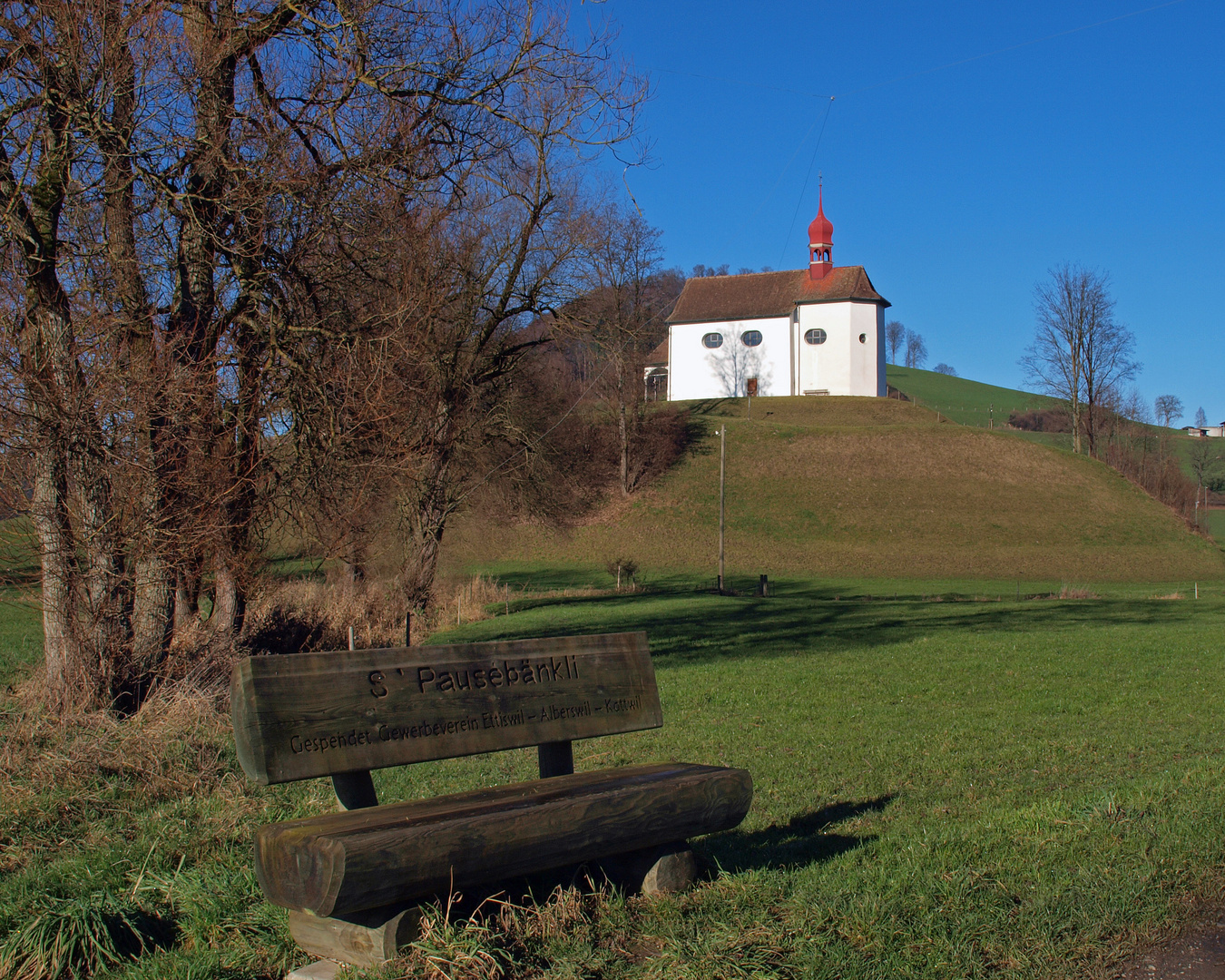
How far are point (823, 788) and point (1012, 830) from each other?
1.87 m

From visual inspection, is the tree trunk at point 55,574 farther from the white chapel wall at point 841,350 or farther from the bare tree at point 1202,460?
the bare tree at point 1202,460

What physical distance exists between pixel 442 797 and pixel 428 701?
0.38 m

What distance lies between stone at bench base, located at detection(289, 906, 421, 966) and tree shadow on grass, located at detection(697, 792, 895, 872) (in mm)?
1508

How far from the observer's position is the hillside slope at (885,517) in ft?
149

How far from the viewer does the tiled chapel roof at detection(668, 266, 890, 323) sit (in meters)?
72.9

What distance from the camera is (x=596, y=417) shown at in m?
55.9

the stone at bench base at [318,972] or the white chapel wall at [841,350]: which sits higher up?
the white chapel wall at [841,350]

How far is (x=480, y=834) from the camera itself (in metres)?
3.37

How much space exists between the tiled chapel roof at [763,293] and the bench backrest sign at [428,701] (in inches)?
2791

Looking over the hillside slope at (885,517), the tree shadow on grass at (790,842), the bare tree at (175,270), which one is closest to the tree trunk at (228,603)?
the bare tree at (175,270)

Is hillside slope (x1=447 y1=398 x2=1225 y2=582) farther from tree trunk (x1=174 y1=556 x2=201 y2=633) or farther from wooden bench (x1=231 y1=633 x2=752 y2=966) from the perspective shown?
wooden bench (x1=231 y1=633 x2=752 y2=966)

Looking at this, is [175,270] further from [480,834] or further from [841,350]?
[841,350]

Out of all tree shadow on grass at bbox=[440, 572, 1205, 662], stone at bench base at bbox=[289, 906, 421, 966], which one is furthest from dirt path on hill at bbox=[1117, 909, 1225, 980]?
tree shadow on grass at bbox=[440, 572, 1205, 662]

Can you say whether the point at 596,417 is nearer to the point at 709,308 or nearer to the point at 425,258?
the point at 709,308
